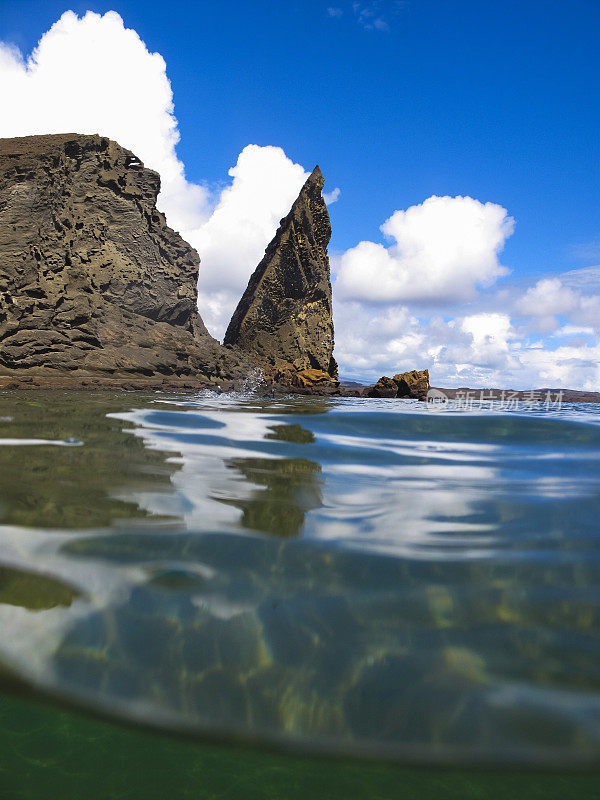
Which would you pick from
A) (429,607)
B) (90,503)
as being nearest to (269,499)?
(90,503)

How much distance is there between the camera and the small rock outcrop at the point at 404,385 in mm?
30688

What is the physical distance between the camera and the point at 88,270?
24250 millimetres

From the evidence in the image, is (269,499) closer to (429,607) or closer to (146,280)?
(429,607)

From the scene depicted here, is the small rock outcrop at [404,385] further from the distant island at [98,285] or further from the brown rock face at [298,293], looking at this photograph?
the brown rock face at [298,293]

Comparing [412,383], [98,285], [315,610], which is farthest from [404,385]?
[315,610]

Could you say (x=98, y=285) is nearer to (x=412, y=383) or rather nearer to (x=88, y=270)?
(x=88, y=270)

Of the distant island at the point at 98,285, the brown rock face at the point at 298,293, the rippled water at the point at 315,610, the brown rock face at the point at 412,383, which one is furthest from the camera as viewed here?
the brown rock face at the point at 298,293

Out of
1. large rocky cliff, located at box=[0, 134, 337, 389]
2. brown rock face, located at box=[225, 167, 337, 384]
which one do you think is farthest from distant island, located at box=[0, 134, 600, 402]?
brown rock face, located at box=[225, 167, 337, 384]

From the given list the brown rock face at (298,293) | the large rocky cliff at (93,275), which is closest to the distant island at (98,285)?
the large rocky cliff at (93,275)

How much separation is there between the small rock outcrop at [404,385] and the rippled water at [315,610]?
94.1 feet

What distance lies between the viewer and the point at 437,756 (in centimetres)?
85

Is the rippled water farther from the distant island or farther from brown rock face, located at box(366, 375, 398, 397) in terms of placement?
brown rock face, located at box(366, 375, 398, 397)

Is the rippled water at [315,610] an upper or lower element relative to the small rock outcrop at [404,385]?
lower

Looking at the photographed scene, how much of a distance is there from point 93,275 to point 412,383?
20515 mm
